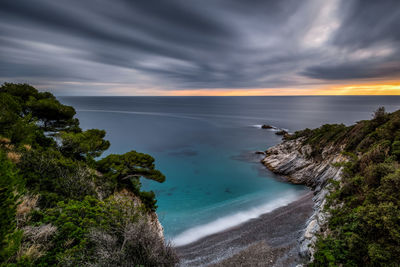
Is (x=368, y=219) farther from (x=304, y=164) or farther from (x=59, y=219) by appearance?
(x=304, y=164)

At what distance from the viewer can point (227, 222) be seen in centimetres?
1609

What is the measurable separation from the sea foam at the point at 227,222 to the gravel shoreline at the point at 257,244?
2.05 feet

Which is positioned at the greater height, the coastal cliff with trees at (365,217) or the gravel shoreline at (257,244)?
the coastal cliff with trees at (365,217)

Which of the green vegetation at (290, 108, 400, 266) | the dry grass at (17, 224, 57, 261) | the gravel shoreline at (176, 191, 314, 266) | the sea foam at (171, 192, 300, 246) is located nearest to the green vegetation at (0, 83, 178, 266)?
the dry grass at (17, 224, 57, 261)

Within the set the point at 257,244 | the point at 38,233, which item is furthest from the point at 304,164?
the point at 38,233

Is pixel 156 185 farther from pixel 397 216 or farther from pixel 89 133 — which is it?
pixel 397 216

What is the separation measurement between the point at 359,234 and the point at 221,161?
1039 inches

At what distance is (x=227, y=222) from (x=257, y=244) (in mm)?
4545

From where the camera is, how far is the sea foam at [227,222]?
1424 centimetres

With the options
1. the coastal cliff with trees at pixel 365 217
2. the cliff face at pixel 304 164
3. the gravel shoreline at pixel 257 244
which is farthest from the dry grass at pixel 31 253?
the cliff face at pixel 304 164

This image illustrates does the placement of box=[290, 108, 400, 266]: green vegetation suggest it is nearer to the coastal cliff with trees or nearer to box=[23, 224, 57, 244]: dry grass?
the coastal cliff with trees

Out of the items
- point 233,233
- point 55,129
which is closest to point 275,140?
point 233,233

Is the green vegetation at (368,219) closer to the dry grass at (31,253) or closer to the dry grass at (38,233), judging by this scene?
the dry grass at (31,253)

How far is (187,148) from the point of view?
41.0 m
